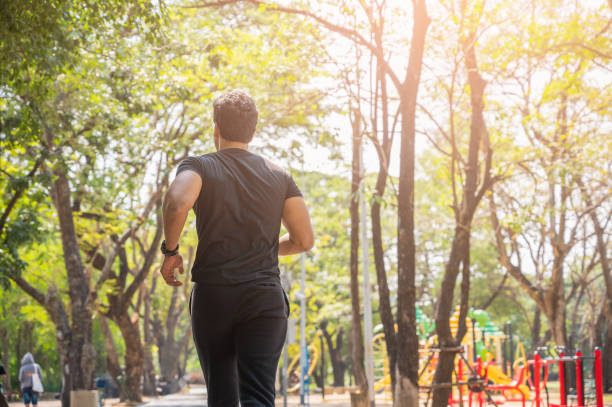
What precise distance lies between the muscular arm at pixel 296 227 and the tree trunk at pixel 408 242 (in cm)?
632

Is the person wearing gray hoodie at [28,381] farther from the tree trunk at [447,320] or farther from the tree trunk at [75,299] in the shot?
the tree trunk at [447,320]

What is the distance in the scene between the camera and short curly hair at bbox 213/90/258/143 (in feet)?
10.5

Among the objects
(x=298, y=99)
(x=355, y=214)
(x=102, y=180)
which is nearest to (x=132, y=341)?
(x=102, y=180)

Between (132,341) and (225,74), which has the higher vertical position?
(225,74)

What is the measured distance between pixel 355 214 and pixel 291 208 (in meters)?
15.1

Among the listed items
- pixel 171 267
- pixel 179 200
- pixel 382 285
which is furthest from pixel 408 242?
pixel 179 200

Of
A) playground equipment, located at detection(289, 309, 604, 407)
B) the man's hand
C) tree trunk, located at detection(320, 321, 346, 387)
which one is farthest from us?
tree trunk, located at detection(320, 321, 346, 387)

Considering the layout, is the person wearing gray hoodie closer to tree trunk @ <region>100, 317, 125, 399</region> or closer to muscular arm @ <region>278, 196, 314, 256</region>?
tree trunk @ <region>100, 317, 125, 399</region>

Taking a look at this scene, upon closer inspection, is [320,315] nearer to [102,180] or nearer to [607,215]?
[607,215]

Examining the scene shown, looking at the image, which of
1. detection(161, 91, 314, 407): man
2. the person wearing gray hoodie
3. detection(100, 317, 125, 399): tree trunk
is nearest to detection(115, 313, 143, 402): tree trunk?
detection(100, 317, 125, 399): tree trunk

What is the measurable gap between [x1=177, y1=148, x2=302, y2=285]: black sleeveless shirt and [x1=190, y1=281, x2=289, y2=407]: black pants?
2.4 inches

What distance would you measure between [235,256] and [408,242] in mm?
6760

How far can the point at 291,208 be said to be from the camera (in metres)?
3.24

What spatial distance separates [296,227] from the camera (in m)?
3.27
